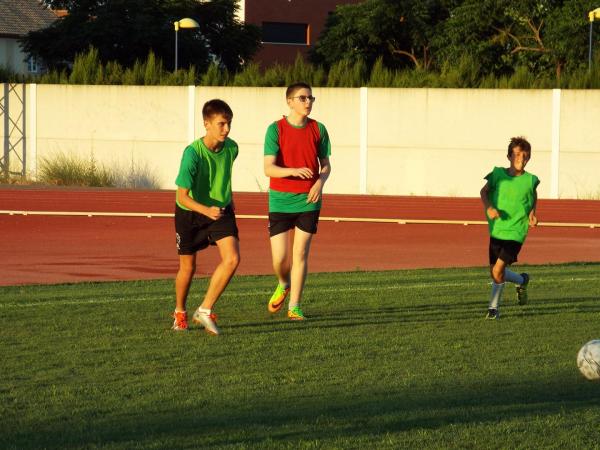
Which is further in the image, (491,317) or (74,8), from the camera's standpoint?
(74,8)

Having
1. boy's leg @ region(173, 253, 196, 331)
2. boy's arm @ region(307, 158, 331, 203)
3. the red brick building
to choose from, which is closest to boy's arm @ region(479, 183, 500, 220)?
boy's arm @ region(307, 158, 331, 203)

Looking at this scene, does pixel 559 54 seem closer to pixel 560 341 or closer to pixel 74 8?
pixel 74 8

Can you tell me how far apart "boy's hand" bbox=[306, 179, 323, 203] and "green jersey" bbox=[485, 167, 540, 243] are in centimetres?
151

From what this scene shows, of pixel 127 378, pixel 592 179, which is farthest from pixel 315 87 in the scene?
pixel 127 378

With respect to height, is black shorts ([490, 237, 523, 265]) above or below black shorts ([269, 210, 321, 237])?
below

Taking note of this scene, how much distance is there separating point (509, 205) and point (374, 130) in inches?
846

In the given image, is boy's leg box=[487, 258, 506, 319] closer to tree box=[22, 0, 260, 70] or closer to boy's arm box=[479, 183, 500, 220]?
boy's arm box=[479, 183, 500, 220]

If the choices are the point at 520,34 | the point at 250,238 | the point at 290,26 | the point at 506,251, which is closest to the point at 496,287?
the point at 506,251

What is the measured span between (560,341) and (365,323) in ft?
5.44

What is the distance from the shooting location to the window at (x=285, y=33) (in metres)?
74.2

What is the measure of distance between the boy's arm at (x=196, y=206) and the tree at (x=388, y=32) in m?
42.0

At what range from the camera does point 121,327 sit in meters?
10.0

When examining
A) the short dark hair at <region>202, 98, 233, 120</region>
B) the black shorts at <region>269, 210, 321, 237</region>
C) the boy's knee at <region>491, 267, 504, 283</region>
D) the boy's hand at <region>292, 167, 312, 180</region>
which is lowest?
the boy's knee at <region>491, 267, 504, 283</region>

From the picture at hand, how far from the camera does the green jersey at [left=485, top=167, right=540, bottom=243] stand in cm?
1085
